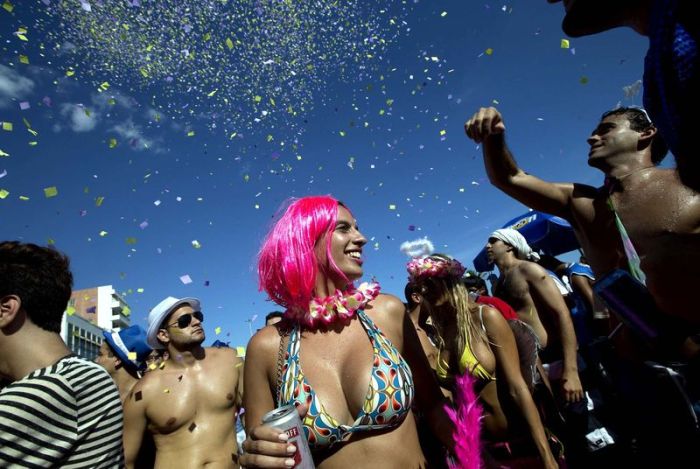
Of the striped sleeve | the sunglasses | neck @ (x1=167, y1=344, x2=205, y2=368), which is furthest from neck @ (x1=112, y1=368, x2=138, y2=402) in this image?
the striped sleeve

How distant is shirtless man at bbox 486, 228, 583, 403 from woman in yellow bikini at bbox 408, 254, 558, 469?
4.05 feet

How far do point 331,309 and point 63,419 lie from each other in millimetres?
1463

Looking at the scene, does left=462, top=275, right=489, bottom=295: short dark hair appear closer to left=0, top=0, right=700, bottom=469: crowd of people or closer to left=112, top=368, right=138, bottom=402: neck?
left=0, top=0, right=700, bottom=469: crowd of people

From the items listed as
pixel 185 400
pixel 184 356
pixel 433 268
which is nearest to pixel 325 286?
pixel 433 268

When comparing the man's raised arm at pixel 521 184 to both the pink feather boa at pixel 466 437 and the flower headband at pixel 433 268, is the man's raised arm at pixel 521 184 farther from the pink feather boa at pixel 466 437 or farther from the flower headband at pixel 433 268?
the pink feather boa at pixel 466 437

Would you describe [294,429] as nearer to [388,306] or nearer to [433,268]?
[388,306]

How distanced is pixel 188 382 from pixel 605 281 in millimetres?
4046

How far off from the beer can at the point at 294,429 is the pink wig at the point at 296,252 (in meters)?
1.01

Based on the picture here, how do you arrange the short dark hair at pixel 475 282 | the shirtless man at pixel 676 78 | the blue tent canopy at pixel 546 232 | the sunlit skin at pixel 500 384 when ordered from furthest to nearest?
1. the blue tent canopy at pixel 546 232
2. the short dark hair at pixel 475 282
3. the sunlit skin at pixel 500 384
4. the shirtless man at pixel 676 78

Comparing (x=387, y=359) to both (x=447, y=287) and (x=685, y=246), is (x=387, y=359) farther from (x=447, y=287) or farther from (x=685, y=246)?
(x=447, y=287)

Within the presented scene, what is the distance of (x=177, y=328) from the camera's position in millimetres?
4590

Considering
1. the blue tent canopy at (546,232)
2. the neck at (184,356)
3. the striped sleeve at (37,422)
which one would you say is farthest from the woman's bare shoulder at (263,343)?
the blue tent canopy at (546,232)

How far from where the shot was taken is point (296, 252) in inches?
94.1

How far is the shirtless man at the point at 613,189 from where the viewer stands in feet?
6.54
